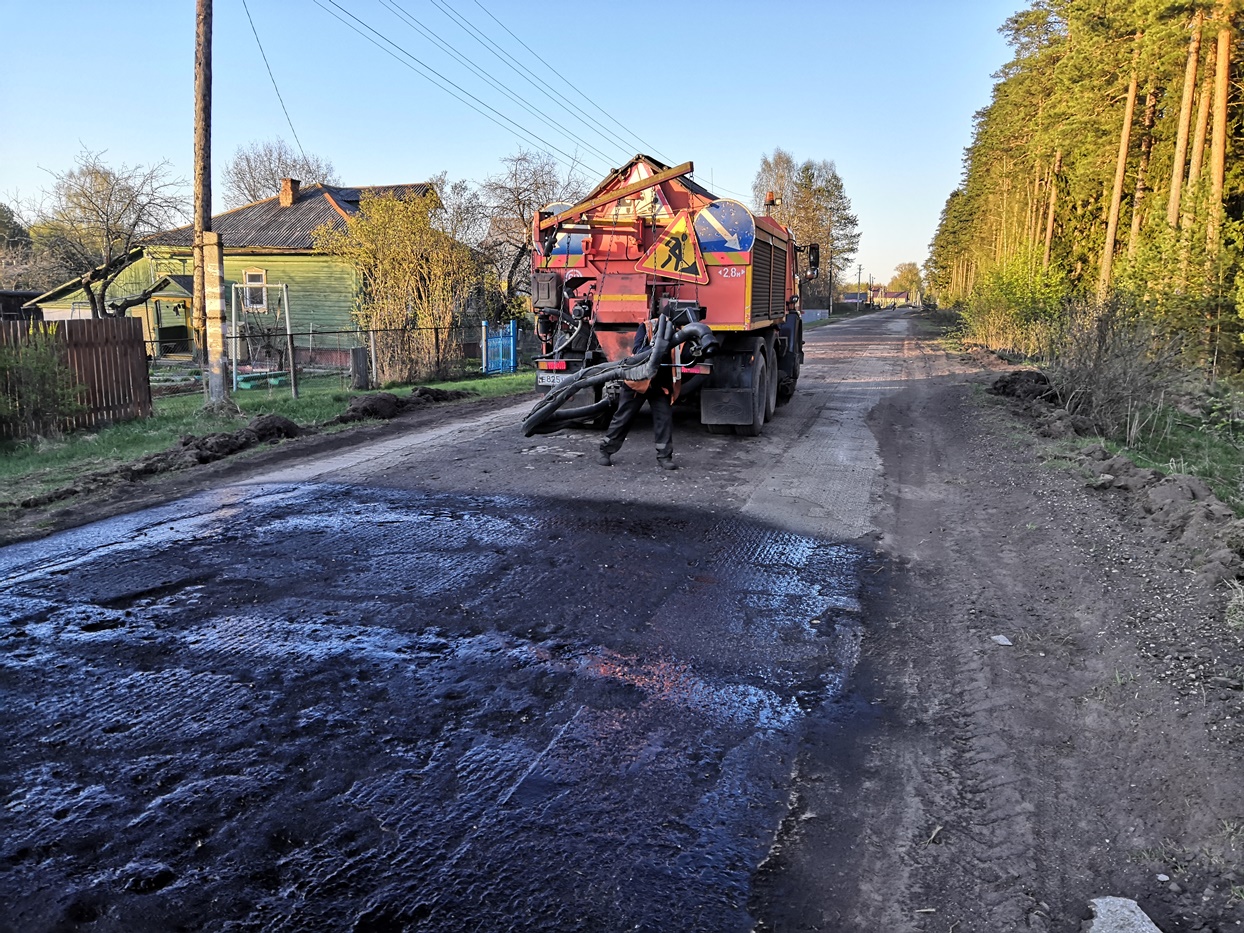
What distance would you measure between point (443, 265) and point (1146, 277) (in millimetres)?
15184

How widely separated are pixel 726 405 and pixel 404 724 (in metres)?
8.22

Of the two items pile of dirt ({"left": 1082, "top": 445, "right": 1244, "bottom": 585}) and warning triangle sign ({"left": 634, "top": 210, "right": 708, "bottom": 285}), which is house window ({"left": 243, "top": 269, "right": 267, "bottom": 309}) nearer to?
warning triangle sign ({"left": 634, "top": 210, "right": 708, "bottom": 285})

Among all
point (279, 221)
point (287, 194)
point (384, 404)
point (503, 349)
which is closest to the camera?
point (384, 404)

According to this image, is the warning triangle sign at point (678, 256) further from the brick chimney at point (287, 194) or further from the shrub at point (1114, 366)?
the brick chimney at point (287, 194)

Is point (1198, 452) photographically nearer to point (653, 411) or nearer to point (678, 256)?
point (678, 256)

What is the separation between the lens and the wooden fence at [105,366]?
11.8m

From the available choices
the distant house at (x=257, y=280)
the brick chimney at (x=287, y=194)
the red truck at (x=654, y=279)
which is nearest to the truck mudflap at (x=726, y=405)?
the red truck at (x=654, y=279)

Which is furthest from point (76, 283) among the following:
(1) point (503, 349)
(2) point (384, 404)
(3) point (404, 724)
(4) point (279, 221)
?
(3) point (404, 724)

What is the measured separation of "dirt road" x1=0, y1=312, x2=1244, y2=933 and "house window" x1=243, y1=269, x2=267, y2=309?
77.2 ft

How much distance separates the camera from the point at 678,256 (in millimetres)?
11094

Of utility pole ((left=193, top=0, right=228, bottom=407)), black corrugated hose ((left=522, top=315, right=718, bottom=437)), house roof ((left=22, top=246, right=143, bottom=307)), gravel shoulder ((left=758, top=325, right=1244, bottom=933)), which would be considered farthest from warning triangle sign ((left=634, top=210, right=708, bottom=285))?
house roof ((left=22, top=246, right=143, bottom=307))

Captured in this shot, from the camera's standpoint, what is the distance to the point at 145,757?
3508mm

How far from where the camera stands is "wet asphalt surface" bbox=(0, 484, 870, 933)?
9.16 ft

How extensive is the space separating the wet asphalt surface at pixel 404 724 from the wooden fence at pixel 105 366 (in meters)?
6.32
